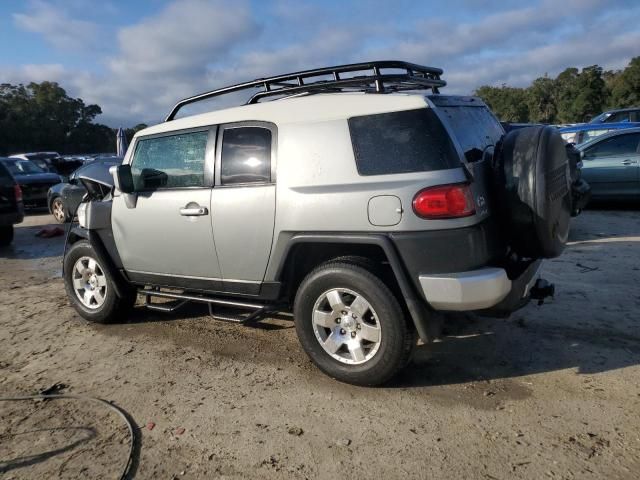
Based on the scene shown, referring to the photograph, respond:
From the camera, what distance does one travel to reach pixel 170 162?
14.1ft

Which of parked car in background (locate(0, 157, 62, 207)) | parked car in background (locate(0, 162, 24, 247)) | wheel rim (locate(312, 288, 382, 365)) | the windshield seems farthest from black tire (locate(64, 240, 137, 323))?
the windshield

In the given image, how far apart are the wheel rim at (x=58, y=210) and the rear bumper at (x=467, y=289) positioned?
37.7ft

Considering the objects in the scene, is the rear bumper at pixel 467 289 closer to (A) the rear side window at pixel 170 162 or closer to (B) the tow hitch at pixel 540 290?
(B) the tow hitch at pixel 540 290

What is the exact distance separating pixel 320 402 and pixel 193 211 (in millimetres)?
1752

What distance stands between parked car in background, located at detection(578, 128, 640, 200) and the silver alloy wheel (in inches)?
455

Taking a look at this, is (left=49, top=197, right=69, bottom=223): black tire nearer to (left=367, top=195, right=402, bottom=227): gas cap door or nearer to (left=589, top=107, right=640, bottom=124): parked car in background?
(left=367, top=195, right=402, bottom=227): gas cap door

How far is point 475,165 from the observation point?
10.4ft

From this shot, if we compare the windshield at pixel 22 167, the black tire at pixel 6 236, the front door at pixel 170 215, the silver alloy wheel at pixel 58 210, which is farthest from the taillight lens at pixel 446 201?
the windshield at pixel 22 167

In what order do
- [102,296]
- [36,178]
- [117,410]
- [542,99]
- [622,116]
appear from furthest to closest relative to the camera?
[542,99], [622,116], [36,178], [102,296], [117,410]

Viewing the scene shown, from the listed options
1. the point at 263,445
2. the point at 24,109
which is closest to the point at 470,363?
the point at 263,445

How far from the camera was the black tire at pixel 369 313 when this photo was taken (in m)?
3.18

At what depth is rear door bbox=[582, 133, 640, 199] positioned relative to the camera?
370 inches

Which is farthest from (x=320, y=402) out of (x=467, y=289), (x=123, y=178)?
(x=123, y=178)

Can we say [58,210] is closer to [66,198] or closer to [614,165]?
[66,198]
